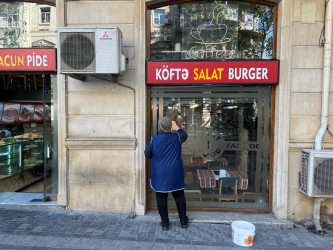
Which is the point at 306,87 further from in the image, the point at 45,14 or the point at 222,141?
the point at 45,14

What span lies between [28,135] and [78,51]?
386cm

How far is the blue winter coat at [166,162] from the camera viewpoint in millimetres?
3434

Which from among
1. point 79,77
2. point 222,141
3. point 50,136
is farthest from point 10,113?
point 222,141

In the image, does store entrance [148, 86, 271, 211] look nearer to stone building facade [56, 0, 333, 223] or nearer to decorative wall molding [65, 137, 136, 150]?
stone building facade [56, 0, 333, 223]

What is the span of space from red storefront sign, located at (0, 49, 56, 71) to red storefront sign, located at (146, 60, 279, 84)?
1752 mm

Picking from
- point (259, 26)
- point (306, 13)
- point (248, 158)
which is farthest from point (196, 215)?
point (306, 13)

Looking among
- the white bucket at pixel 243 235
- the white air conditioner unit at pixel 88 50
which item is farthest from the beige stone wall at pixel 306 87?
the white air conditioner unit at pixel 88 50

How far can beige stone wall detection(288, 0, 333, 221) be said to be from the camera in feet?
12.5

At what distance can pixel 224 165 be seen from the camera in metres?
4.28

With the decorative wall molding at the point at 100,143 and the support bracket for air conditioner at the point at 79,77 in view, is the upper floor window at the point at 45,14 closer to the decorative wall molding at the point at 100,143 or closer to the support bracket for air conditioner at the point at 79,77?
the support bracket for air conditioner at the point at 79,77

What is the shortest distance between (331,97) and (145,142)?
324 centimetres

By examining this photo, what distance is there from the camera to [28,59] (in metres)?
4.05

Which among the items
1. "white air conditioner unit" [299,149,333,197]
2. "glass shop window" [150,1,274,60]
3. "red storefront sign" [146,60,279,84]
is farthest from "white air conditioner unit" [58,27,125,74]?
"white air conditioner unit" [299,149,333,197]

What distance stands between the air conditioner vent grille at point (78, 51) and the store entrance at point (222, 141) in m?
1.21
